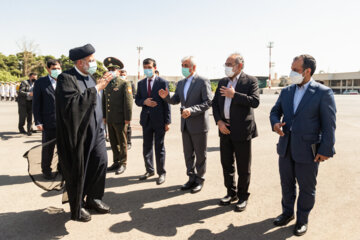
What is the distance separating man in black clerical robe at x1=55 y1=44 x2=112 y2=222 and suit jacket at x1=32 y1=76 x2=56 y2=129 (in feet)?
6.01

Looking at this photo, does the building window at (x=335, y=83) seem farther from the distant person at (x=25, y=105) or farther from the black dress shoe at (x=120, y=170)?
the black dress shoe at (x=120, y=170)

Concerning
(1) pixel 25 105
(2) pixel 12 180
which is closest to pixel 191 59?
(2) pixel 12 180

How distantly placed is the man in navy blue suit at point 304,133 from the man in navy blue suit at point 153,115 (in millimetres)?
2099

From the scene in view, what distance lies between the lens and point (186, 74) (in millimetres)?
4195

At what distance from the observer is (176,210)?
140 inches

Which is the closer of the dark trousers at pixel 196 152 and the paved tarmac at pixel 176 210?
the paved tarmac at pixel 176 210

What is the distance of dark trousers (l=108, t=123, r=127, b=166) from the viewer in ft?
17.2

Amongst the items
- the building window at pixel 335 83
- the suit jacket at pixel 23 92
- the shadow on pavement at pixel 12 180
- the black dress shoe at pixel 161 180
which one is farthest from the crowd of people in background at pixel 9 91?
the building window at pixel 335 83

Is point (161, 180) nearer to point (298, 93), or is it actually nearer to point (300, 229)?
point (300, 229)

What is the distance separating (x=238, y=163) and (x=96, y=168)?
1.88m

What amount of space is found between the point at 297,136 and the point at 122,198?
8.48 ft

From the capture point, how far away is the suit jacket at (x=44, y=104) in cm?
478

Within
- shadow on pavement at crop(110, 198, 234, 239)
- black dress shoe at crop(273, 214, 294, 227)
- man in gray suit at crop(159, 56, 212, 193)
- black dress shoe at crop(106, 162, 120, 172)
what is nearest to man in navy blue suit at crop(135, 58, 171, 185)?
man in gray suit at crop(159, 56, 212, 193)

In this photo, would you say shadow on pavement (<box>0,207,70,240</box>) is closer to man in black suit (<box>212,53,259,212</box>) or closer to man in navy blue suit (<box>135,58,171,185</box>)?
man in navy blue suit (<box>135,58,171,185</box>)
